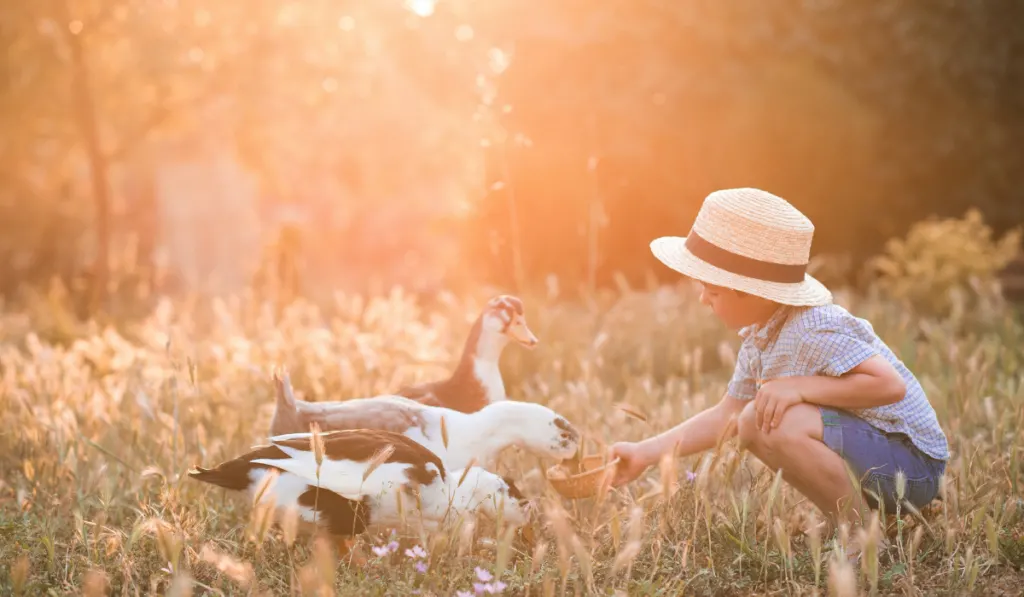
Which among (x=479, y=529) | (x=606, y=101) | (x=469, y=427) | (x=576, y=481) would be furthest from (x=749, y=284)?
(x=606, y=101)

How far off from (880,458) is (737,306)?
0.72 metres

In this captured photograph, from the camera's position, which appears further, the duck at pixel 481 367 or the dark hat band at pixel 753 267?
the duck at pixel 481 367

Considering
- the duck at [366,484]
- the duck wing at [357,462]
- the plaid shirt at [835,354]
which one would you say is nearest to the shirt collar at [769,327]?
the plaid shirt at [835,354]

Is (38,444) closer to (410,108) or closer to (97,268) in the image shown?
(97,268)

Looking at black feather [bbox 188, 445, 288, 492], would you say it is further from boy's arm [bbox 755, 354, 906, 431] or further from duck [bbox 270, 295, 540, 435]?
boy's arm [bbox 755, 354, 906, 431]

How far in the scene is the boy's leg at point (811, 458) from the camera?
325 cm

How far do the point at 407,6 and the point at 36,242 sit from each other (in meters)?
7.71

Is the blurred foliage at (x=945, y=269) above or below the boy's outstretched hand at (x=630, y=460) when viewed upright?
below

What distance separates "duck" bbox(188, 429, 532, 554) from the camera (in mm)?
3070

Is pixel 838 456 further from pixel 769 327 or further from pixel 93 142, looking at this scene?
pixel 93 142

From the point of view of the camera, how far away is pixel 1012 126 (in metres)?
12.4

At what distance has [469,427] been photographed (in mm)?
3543

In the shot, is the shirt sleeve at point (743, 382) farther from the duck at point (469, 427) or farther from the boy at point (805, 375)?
the duck at point (469, 427)

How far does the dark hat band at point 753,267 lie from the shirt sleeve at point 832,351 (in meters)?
0.21
